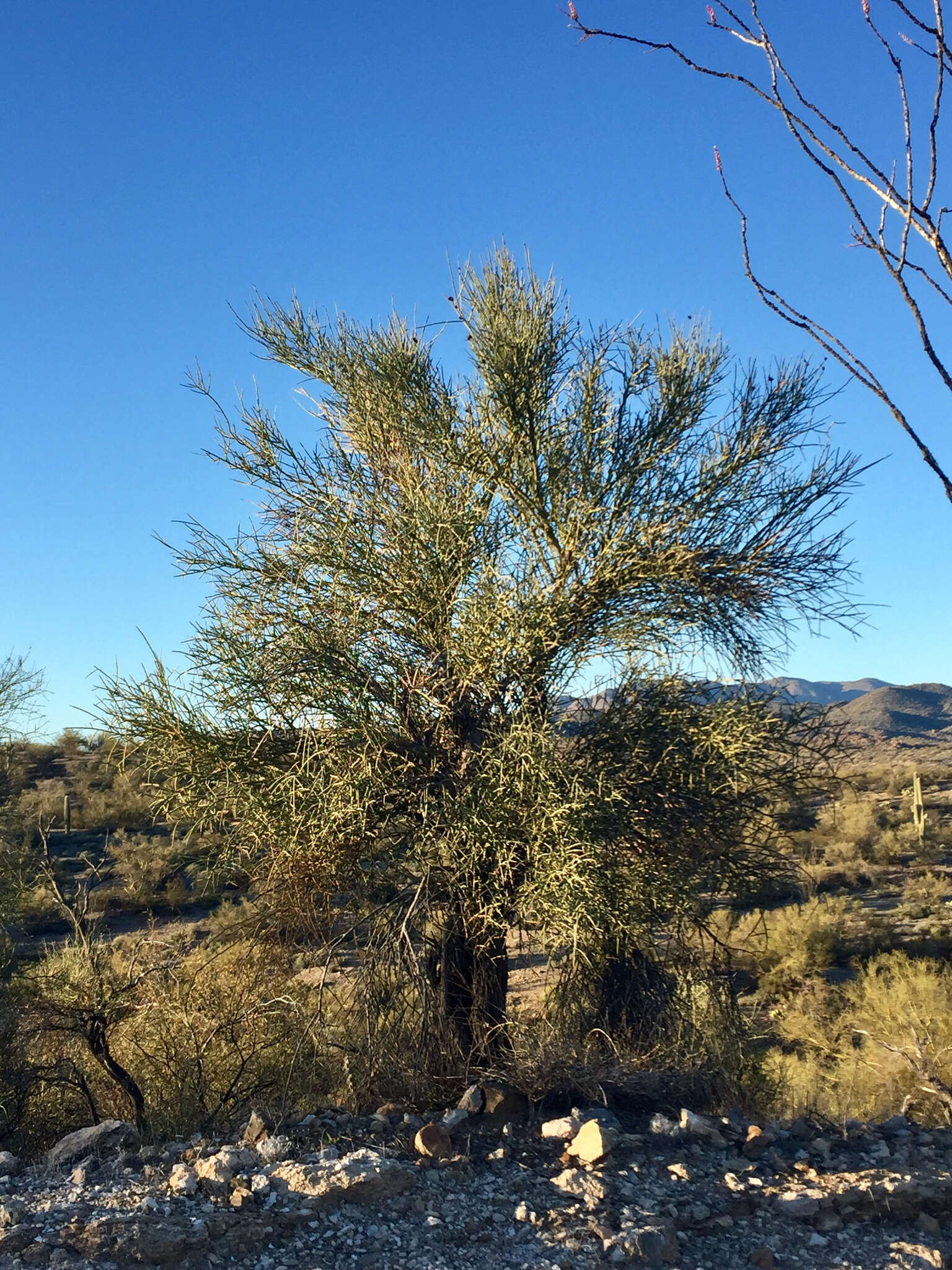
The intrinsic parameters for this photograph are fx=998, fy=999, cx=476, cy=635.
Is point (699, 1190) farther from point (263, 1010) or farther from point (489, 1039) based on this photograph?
point (263, 1010)

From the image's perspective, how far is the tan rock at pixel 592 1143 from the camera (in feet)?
18.2

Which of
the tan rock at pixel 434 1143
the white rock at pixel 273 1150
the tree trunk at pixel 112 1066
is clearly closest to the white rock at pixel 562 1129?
the tan rock at pixel 434 1143

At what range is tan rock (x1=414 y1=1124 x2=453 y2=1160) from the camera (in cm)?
554

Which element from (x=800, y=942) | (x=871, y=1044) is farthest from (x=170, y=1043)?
(x=800, y=942)

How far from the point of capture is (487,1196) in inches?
203

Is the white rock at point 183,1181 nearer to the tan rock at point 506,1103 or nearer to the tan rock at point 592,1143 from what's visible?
the tan rock at point 506,1103

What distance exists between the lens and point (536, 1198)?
5191mm

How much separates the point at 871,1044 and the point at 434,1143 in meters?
9.30

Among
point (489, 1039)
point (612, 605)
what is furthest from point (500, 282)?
point (489, 1039)

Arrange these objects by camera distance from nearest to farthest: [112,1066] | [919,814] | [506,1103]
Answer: [506,1103]
[112,1066]
[919,814]

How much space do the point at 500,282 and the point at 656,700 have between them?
12.5ft

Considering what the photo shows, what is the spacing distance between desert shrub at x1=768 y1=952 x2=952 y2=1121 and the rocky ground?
1360mm

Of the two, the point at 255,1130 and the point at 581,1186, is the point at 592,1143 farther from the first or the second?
the point at 255,1130

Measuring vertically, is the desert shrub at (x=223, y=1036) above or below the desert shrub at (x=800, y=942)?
above
